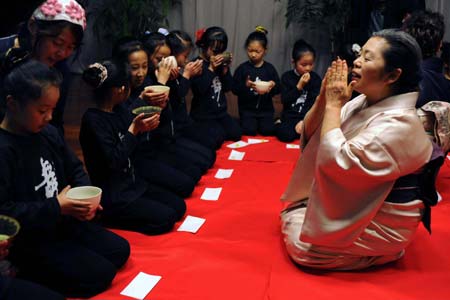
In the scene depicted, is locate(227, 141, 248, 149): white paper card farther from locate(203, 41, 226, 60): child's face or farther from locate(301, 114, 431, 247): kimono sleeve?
locate(301, 114, 431, 247): kimono sleeve

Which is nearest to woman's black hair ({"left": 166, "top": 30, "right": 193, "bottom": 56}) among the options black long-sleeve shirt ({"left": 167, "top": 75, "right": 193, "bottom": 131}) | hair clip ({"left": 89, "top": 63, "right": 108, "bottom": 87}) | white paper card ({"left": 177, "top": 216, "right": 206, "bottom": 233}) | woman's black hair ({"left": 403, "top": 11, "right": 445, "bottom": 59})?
black long-sleeve shirt ({"left": 167, "top": 75, "right": 193, "bottom": 131})

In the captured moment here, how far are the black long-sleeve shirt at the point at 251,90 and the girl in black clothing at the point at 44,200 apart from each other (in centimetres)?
258

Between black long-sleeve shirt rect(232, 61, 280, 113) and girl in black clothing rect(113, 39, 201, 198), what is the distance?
142 cm

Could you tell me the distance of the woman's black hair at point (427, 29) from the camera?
293 centimetres

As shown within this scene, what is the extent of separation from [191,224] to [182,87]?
1211 millimetres

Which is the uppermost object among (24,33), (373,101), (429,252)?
(24,33)

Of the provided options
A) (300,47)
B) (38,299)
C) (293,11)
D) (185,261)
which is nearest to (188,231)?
(185,261)

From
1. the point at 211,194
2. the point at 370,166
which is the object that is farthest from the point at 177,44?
the point at 370,166

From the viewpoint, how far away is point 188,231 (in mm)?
2566

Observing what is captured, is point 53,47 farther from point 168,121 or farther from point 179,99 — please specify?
point 179,99

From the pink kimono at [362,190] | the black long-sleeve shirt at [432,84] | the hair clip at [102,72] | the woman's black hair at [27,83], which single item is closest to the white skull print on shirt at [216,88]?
the black long-sleeve shirt at [432,84]

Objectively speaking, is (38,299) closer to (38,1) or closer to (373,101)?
(38,1)

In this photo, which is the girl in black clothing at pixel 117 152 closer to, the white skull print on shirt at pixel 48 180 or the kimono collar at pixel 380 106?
the white skull print on shirt at pixel 48 180

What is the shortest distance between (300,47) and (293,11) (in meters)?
1.90
